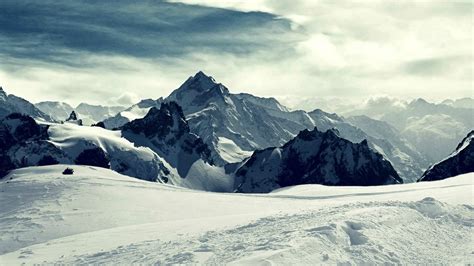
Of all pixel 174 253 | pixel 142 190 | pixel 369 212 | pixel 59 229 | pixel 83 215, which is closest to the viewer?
pixel 174 253

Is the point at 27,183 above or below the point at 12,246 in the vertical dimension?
above

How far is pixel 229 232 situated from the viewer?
108ft

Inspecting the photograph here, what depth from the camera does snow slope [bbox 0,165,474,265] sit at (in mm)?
26625

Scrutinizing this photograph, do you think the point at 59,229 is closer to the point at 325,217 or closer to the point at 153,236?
the point at 153,236

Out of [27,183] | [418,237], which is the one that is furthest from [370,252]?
[27,183]

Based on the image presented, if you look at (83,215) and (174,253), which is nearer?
(174,253)

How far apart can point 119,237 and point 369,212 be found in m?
16.0

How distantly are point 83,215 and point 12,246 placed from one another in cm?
838

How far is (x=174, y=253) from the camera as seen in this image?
2859 centimetres

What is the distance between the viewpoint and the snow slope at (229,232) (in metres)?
26.6

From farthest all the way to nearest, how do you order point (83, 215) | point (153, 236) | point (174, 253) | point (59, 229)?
point (83, 215) → point (59, 229) → point (153, 236) → point (174, 253)

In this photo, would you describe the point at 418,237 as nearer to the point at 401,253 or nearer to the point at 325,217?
the point at 401,253

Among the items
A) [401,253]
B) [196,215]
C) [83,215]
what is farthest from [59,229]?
[401,253]

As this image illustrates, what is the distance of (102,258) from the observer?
98.6ft
